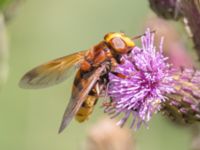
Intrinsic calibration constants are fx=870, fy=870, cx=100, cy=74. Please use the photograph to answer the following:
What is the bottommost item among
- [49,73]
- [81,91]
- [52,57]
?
[81,91]

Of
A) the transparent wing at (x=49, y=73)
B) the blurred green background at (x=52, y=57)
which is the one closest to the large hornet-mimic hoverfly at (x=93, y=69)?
the transparent wing at (x=49, y=73)

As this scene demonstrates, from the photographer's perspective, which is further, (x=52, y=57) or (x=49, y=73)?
(x=52, y=57)

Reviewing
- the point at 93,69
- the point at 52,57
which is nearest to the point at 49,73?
the point at 93,69

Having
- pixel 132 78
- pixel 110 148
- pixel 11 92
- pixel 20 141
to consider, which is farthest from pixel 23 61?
pixel 132 78

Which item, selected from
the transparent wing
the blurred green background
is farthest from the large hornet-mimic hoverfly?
the blurred green background

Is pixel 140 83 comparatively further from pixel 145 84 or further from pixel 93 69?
pixel 93 69

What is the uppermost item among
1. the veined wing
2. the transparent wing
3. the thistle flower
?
the transparent wing

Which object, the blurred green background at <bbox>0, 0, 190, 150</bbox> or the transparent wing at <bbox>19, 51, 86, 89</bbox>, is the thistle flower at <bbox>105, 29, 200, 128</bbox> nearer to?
the transparent wing at <bbox>19, 51, 86, 89</bbox>
